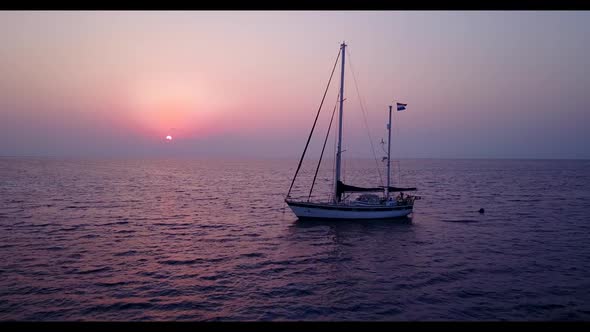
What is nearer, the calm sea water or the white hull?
the calm sea water

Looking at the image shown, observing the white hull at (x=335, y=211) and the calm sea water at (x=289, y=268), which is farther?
the white hull at (x=335, y=211)

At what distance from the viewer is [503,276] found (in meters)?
21.0

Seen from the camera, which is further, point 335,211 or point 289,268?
point 335,211

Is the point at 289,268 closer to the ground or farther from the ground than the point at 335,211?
closer to the ground

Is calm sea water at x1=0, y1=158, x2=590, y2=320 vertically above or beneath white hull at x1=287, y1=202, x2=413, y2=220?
beneath

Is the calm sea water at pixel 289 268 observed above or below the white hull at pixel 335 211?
below

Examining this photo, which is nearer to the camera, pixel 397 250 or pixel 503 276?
pixel 503 276
